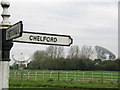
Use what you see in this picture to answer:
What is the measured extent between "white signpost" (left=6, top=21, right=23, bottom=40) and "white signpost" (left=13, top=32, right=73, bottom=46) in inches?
5.2

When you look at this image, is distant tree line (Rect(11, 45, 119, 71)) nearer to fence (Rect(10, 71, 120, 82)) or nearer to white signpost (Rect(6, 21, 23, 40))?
fence (Rect(10, 71, 120, 82))

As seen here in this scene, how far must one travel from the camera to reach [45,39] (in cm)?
335

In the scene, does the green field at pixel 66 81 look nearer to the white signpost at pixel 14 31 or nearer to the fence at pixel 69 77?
the fence at pixel 69 77

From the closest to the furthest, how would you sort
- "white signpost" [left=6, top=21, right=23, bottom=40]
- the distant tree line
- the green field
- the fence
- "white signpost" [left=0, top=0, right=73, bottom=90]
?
"white signpost" [left=6, top=21, right=23, bottom=40]
"white signpost" [left=0, top=0, right=73, bottom=90]
the green field
the fence
the distant tree line

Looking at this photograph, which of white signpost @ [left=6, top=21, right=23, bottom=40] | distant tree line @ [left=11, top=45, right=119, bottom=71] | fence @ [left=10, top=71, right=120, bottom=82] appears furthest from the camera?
distant tree line @ [left=11, top=45, right=119, bottom=71]

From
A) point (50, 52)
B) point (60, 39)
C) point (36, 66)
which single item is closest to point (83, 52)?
point (50, 52)

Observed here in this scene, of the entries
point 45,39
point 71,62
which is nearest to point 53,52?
point 71,62

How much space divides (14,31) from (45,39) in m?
0.47

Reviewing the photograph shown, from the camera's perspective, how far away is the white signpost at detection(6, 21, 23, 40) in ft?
9.40

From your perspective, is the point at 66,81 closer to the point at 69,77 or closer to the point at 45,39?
the point at 69,77

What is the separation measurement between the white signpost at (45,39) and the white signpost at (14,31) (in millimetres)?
131

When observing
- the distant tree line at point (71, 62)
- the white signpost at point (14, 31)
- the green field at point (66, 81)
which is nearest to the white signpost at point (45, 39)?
the white signpost at point (14, 31)

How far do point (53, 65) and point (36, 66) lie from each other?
8872mm

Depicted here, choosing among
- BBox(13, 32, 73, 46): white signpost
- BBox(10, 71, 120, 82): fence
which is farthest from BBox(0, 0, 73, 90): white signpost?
BBox(10, 71, 120, 82): fence
